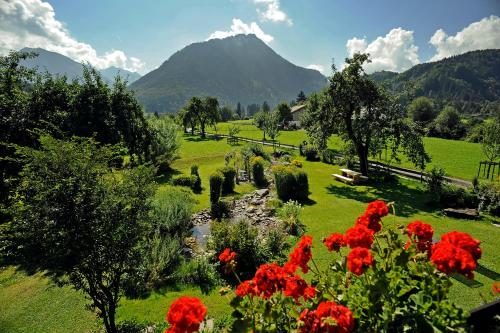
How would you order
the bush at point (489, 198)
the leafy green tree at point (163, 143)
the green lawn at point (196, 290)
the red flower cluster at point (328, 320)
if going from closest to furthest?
1. the red flower cluster at point (328, 320)
2. the green lawn at point (196, 290)
3. the bush at point (489, 198)
4. the leafy green tree at point (163, 143)

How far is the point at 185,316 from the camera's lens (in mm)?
2537

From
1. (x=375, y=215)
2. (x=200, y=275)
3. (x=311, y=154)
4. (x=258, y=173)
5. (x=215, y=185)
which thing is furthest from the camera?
(x=311, y=154)

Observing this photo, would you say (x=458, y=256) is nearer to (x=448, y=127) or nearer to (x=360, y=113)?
(x=360, y=113)

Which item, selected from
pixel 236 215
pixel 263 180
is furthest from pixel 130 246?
pixel 263 180

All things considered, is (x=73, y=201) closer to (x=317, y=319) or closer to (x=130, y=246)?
(x=130, y=246)

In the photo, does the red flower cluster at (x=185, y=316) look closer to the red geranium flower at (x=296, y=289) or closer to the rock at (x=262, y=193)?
the red geranium flower at (x=296, y=289)

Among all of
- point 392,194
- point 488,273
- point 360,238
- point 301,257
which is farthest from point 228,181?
point 360,238

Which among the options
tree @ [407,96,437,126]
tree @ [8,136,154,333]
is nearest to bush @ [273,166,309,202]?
tree @ [8,136,154,333]

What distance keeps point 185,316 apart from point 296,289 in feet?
4.41

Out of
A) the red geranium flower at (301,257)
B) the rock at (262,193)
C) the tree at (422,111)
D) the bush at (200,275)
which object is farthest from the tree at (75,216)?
the tree at (422,111)

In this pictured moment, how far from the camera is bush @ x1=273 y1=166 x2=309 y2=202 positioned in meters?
17.8

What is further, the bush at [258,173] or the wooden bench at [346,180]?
the bush at [258,173]

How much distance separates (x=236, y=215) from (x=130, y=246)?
1026 cm

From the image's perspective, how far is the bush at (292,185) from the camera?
17.8m
